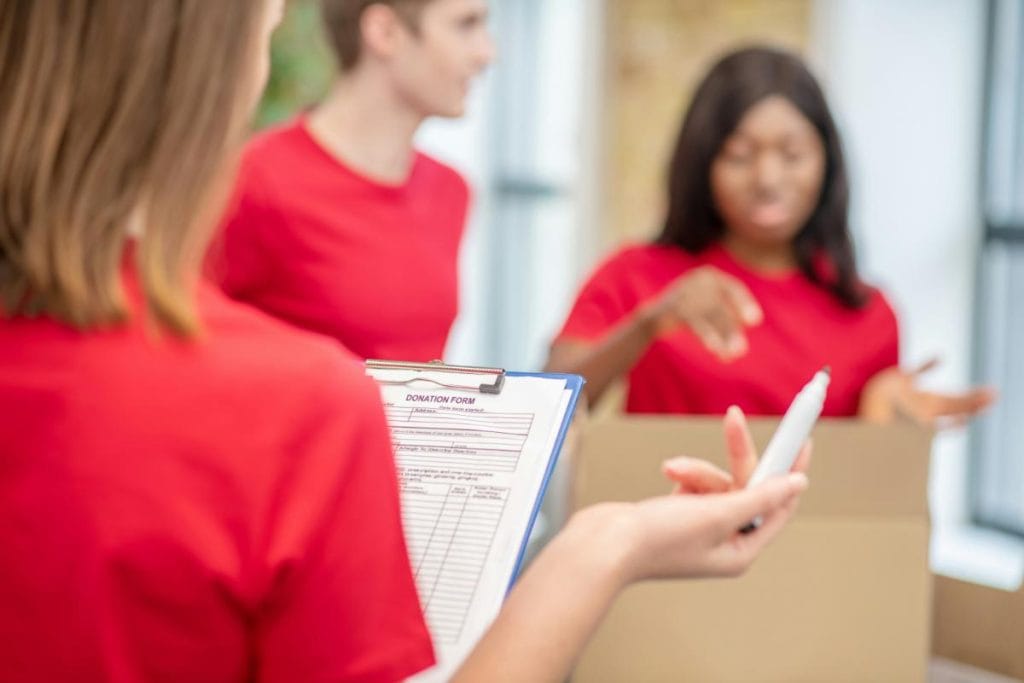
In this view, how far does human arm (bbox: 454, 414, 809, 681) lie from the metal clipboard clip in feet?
0.50

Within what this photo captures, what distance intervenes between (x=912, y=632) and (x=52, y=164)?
914 millimetres

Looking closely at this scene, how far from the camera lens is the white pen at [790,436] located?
978 millimetres

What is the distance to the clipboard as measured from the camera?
0.90 metres

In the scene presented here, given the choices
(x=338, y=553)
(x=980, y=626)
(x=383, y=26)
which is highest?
(x=383, y=26)

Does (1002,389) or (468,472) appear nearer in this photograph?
(468,472)

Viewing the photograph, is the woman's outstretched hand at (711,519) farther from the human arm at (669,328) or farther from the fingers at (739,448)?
the human arm at (669,328)

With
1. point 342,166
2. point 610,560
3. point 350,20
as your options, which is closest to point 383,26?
point 350,20

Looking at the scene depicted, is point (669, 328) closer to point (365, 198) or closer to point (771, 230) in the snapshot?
point (771, 230)

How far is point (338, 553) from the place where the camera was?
2.26 ft

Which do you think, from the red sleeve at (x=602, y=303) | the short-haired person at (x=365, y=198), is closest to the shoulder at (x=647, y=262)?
the red sleeve at (x=602, y=303)

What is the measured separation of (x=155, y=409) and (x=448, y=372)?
1.42 feet

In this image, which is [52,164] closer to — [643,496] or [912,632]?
[643,496]

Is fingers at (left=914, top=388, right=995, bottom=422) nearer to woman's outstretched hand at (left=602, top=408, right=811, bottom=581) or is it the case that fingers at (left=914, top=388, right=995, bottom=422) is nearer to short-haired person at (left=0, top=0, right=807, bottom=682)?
woman's outstretched hand at (left=602, top=408, right=811, bottom=581)

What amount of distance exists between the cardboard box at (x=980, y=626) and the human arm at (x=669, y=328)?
1.40 ft
